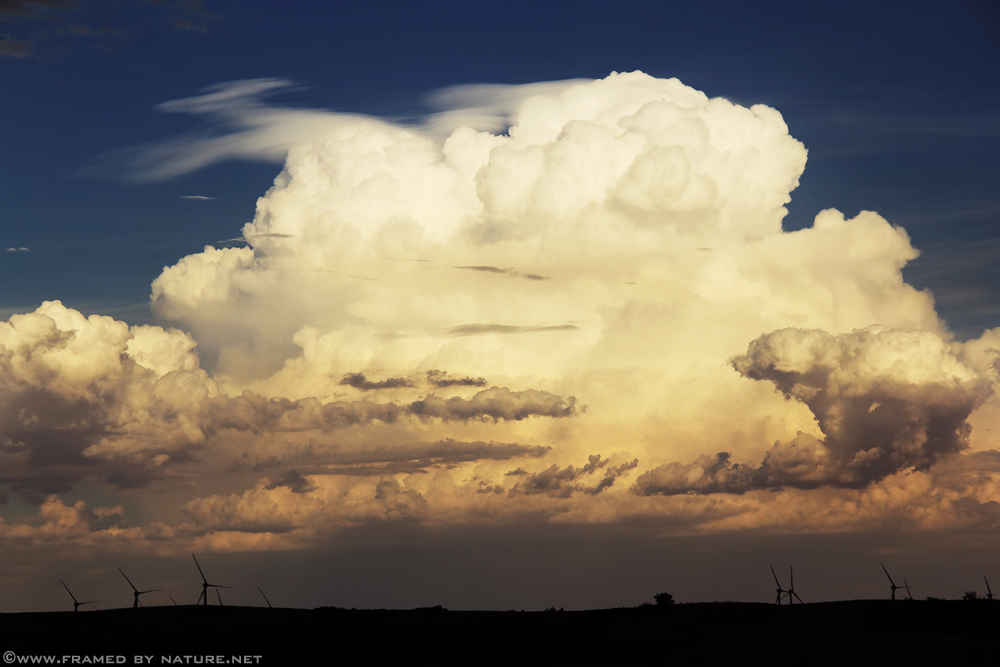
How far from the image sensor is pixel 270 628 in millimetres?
192375

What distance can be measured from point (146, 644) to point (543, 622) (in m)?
71.4

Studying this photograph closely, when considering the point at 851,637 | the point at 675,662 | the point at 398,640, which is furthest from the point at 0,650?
the point at 851,637

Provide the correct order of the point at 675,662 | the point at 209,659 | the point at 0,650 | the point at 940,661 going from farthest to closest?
the point at 0,650
the point at 209,659
the point at 675,662
the point at 940,661

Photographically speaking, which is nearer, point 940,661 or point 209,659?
point 940,661

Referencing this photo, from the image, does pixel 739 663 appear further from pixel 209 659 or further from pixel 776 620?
pixel 209 659

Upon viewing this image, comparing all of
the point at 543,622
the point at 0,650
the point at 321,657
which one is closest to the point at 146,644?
the point at 0,650

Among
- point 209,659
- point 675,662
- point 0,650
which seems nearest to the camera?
point 675,662

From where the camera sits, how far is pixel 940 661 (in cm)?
13400

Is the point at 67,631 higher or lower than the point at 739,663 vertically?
higher

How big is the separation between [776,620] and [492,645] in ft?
211

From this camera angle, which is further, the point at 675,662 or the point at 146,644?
the point at 146,644

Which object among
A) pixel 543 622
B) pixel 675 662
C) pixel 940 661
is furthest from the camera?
pixel 543 622

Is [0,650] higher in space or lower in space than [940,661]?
higher

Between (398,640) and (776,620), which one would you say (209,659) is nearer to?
(398,640)
